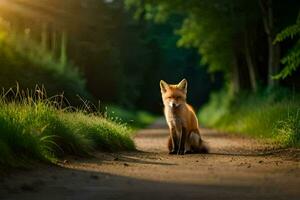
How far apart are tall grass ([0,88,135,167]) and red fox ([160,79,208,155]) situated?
1.56m

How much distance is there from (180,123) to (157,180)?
6289 millimetres

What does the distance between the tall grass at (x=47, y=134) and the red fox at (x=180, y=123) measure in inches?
61.3

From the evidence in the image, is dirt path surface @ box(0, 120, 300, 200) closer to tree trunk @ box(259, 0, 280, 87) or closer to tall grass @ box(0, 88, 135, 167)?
tall grass @ box(0, 88, 135, 167)

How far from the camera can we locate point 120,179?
10188 millimetres

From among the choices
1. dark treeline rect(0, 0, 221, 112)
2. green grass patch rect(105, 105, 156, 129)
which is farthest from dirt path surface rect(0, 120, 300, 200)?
dark treeline rect(0, 0, 221, 112)

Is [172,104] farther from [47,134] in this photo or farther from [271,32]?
[271,32]

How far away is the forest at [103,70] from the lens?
13.8 metres

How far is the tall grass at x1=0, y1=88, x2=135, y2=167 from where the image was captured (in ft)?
37.2

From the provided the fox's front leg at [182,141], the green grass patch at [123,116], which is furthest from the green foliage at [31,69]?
the fox's front leg at [182,141]

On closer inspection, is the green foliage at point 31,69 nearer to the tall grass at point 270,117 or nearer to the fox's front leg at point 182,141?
the tall grass at point 270,117

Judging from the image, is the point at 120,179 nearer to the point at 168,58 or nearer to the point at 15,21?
the point at 15,21

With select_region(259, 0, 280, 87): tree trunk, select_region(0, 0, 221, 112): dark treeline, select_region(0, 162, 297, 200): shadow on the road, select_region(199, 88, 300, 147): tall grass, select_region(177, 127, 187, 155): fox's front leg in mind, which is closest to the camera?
select_region(0, 162, 297, 200): shadow on the road

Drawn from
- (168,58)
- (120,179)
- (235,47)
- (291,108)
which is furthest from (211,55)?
(168,58)

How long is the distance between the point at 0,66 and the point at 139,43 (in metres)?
53.8
